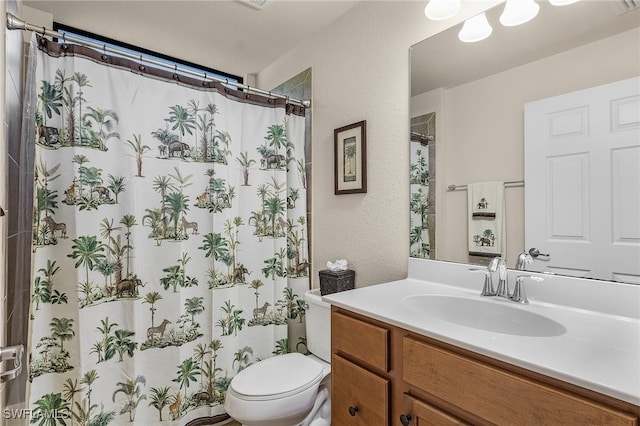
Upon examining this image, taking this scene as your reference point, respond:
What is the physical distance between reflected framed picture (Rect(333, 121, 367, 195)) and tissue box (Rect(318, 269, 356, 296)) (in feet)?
1.58

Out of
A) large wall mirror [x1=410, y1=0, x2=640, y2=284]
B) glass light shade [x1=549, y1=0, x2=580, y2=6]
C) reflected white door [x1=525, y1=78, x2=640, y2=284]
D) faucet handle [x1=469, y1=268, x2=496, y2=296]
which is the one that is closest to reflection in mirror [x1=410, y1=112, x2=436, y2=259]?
large wall mirror [x1=410, y1=0, x2=640, y2=284]

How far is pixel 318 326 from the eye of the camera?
5.90 ft

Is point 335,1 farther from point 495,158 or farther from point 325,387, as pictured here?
point 325,387

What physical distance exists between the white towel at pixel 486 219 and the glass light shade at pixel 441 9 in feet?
2.47

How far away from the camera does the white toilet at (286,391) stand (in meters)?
1.38

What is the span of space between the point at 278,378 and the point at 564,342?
117 cm

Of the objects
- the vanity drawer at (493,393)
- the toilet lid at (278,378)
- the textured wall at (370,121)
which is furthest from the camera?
the textured wall at (370,121)

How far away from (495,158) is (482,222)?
270 millimetres

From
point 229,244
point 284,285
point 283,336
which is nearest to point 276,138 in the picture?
point 229,244

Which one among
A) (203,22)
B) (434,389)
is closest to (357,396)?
(434,389)

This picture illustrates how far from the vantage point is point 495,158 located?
1.32 metres

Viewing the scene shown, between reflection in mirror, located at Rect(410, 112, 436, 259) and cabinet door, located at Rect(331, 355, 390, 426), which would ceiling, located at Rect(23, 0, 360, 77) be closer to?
reflection in mirror, located at Rect(410, 112, 436, 259)

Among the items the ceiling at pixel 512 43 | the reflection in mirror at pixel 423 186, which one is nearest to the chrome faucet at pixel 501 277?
the reflection in mirror at pixel 423 186

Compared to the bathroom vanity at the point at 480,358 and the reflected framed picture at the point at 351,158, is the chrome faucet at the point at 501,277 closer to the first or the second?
the bathroom vanity at the point at 480,358
